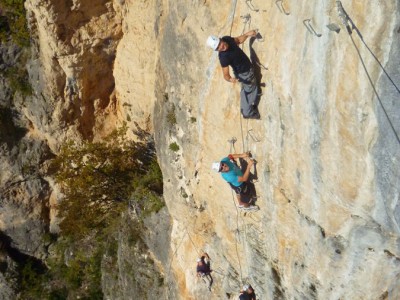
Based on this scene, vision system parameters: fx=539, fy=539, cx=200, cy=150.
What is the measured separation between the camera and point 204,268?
1091 cm

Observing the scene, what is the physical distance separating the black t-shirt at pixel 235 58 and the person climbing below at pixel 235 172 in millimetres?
1503

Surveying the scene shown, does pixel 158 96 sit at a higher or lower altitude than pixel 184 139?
higher

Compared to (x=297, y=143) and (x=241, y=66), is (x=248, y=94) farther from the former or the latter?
(x=297, y=143)

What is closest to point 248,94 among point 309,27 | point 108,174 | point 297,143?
point 297,143

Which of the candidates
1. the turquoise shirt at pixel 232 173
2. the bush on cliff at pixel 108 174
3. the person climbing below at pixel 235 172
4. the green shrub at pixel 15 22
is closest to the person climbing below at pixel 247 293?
the person climbing below at pixel 235 172

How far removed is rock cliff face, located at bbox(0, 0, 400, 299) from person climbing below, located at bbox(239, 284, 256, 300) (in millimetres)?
139

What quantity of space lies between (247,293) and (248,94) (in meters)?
4.03

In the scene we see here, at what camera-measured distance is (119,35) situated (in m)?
12.9

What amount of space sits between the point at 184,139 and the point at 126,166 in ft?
14.0

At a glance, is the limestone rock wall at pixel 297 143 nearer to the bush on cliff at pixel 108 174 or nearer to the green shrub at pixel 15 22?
the bush on cliff at pixel 108 174

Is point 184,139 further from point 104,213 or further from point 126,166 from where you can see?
point 104,213

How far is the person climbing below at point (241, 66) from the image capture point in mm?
7183

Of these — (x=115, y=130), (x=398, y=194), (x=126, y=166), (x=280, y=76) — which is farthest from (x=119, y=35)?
(x=398, y=194)

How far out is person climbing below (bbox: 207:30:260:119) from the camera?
7.18m
